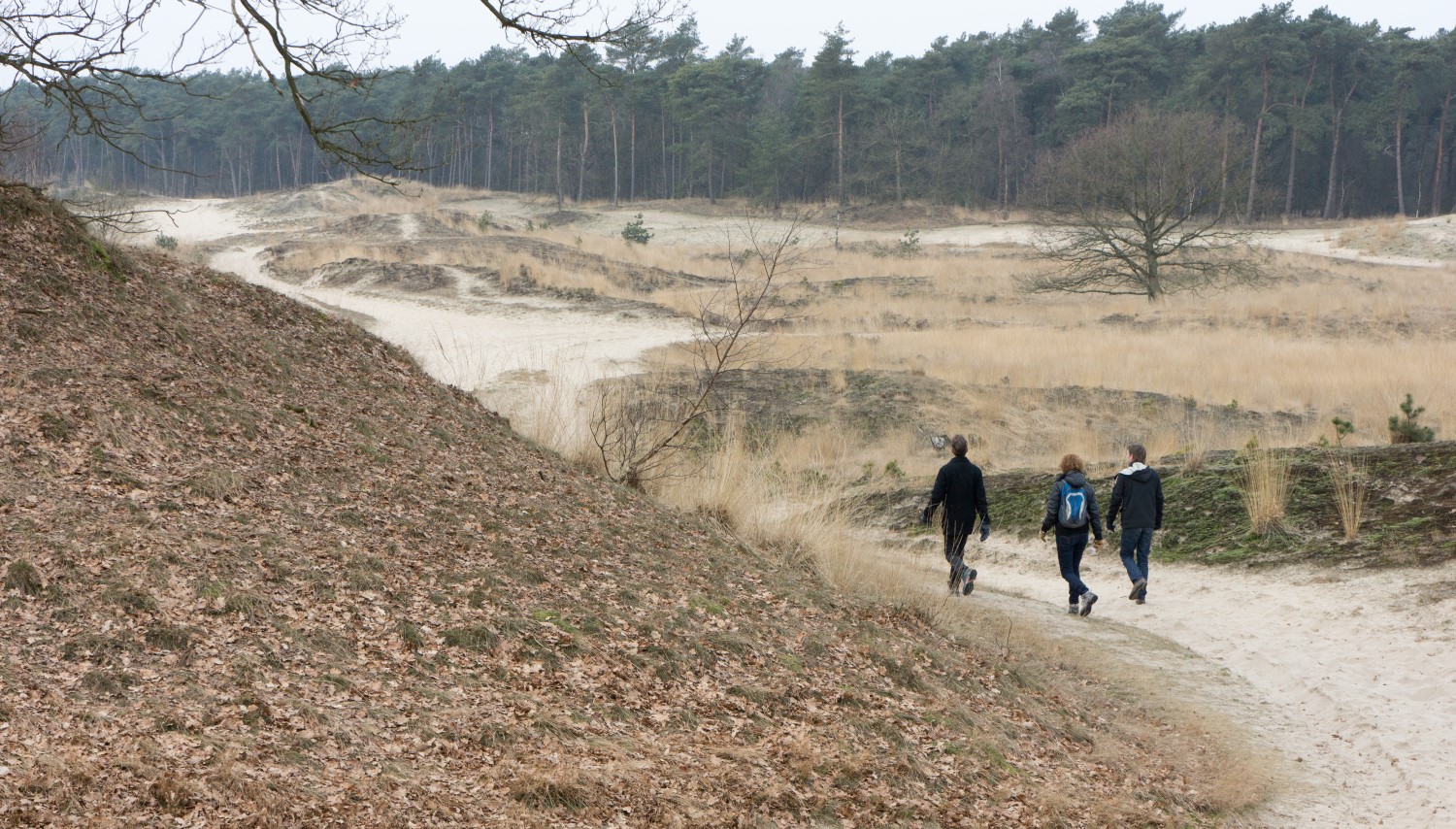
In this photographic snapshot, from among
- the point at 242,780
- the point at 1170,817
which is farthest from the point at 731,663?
the point at 242,780

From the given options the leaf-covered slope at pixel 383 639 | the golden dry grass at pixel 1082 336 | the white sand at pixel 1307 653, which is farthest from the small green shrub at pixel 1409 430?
the leaf-covered slope at pixel 383 639

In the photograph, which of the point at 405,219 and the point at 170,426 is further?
the point at 405,219

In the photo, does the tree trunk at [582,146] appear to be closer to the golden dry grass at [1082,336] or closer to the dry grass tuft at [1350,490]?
the golden dry grass at [1082,336]

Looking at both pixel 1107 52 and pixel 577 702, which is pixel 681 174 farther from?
pixel 577 702

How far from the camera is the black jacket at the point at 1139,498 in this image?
33.0 ft

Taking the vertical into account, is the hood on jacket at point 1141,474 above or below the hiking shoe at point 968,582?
above

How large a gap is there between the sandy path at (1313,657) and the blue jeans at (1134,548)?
36 cm

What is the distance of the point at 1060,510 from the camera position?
9.83 meters

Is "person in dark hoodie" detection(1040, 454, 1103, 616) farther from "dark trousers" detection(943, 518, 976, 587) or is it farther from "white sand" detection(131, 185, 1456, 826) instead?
"dark trousers" detection(943, 518, 976, 587)

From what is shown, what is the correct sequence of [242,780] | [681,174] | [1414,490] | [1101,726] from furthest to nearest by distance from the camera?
1. [681,174]
2. [1414,490]
3. [1101,726]
4. [242,780]

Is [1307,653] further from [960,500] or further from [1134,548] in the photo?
[960,500]

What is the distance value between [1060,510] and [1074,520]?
0.47ft

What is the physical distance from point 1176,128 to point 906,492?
25696 millimetres

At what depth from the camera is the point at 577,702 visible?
495 centimetres
